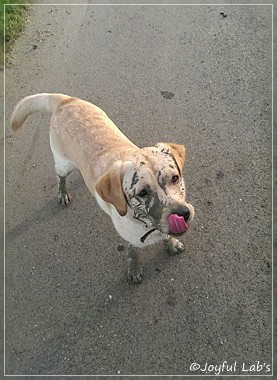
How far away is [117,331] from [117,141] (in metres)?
1.79

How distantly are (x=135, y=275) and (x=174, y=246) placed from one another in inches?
19.5

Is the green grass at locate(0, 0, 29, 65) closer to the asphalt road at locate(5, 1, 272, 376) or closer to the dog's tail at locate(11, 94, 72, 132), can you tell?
the asphalt road at locate(5, 1, 272, 376)

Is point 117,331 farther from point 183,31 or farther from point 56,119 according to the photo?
point 183,31

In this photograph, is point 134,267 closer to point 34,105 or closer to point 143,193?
point 143,193

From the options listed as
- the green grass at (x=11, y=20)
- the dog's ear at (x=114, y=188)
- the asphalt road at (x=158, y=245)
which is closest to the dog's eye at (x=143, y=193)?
the dog's ear at (x=114, y=188)

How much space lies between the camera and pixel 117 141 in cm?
411

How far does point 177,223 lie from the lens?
329cm

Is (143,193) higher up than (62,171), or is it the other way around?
(143,193)

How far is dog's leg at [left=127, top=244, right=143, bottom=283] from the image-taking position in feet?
14.1

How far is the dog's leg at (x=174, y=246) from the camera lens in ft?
14.8

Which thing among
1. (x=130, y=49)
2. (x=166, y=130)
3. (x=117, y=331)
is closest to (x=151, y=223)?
(x=117, y=331)

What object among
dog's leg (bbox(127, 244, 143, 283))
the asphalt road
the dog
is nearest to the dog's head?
the dog

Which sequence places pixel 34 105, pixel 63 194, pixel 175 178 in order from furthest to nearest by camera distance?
1. pixel 63 194
2. pixel 34 105
3. pixel 175 178

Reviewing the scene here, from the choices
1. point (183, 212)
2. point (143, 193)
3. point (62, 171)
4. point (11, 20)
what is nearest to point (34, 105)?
point (62, 171)
